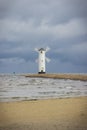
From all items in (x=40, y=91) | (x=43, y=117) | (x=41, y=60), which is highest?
(x=41, y=60)

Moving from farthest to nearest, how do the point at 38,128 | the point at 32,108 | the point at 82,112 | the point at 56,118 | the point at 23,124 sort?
1. the point at 32,108
2. the point at 82,112
3. the point at 56,118
4. the point at 23,124
5. the point at 38,128

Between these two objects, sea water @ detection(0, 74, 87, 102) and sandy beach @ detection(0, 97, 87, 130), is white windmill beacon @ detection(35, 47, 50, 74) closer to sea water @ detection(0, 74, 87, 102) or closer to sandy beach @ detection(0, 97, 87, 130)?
sea water @ detection(0, 74, 87, 102)

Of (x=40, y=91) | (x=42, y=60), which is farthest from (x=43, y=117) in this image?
(x=42, y=60)

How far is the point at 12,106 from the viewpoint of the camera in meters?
14.8

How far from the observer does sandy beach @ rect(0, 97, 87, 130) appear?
1045 centimetres

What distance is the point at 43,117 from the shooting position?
12008 millimetres

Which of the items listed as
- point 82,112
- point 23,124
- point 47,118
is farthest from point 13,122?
point 82,112

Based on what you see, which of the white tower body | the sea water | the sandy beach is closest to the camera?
the sandy beach

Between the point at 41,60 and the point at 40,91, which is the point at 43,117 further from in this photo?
the point at 41,60

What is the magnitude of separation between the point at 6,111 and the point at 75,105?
323 centimetres

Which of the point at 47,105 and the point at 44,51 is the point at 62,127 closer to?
the point at 47,105

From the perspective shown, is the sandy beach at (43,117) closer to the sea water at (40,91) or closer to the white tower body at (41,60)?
the sea water at (40,91)

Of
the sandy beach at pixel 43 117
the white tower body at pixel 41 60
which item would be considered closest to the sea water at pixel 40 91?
the sandy beach at pixel 43 117

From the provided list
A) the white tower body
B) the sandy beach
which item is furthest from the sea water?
the white tower body
